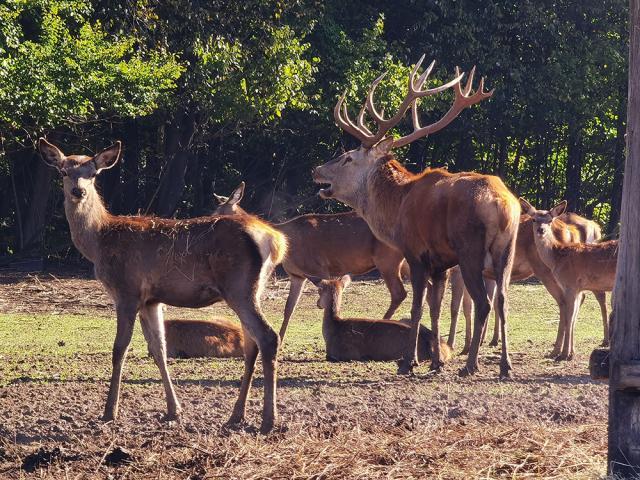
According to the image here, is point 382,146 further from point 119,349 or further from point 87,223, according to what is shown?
point 119,349

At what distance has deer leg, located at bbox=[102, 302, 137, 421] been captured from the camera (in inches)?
312

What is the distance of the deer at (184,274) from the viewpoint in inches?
304

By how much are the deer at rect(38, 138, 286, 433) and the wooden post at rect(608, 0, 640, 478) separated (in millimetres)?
2610

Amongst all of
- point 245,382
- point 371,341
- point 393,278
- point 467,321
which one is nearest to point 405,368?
point 371,341

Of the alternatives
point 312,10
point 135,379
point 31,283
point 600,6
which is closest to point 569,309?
point 135,379

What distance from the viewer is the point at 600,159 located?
27.3 metres

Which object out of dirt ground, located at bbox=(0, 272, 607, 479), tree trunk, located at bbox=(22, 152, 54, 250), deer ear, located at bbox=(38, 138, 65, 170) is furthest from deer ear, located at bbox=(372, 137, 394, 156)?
tree trunk, located at bbox=(22, 152, 54, 250)

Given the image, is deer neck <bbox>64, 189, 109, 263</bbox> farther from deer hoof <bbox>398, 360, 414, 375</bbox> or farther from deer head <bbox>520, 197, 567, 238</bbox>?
deer head <bbox>520, 197, 567, 238</bbox>

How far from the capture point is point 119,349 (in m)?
8.05

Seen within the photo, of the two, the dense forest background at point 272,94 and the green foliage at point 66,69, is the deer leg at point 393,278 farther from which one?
the green foliage at point 66,69

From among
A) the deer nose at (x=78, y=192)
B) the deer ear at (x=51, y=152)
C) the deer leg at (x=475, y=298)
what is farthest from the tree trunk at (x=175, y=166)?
the deer nose at (x=78, y=192)

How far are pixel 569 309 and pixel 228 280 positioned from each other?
5743 mm

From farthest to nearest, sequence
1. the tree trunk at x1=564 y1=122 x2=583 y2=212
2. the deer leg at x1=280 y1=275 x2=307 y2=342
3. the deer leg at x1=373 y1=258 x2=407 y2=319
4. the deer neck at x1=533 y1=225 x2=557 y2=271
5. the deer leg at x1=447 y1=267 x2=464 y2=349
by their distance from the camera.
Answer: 1. the tree trunk at x1=564 y1=122 x2=583 y2=212
2. the deer leg at x1=373 y1=258 x2=407 y2=319
3. the deer neck at x1=533 y1=225 x2=557 y2=271
4. the deer leg at x1=280 y1=275 x2=307 y2=342
5. the deer leg at x1=447 y1=267 x2=464 y2=349

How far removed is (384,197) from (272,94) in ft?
29.6
